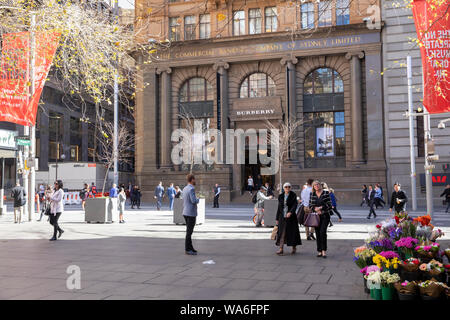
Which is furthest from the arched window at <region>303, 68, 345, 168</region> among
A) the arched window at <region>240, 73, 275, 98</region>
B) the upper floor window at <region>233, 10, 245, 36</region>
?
the upper floor window at <region>233, 10, 245, 36</region>

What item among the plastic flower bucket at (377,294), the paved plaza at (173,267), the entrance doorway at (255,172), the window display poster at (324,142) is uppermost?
the window display poster at (324,142)

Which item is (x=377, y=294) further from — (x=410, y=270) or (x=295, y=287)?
(x=295, y=287)

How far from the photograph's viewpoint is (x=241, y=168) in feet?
119

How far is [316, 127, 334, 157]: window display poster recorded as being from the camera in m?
34.4

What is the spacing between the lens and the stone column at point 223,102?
3603 centimetres

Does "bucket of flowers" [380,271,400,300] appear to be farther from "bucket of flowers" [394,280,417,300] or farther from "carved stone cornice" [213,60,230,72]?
"carved stone cornice" [213,60,230,72]

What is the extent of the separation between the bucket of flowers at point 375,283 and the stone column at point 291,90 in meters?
28.7

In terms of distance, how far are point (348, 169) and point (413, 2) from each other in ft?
78.1

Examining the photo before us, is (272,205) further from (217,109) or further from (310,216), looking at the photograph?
(217,109)

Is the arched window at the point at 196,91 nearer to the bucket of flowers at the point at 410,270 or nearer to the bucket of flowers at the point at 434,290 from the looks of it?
the bucket of flowers at the point at 410,270

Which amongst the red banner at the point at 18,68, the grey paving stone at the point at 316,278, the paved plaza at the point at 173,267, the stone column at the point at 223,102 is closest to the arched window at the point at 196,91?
the stone column at the point at 223,102

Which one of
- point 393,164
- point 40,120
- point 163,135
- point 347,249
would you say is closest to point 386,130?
point 393,164

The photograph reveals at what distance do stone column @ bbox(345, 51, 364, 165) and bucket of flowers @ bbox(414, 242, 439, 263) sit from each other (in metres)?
27.5

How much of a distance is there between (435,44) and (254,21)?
27653 mm
